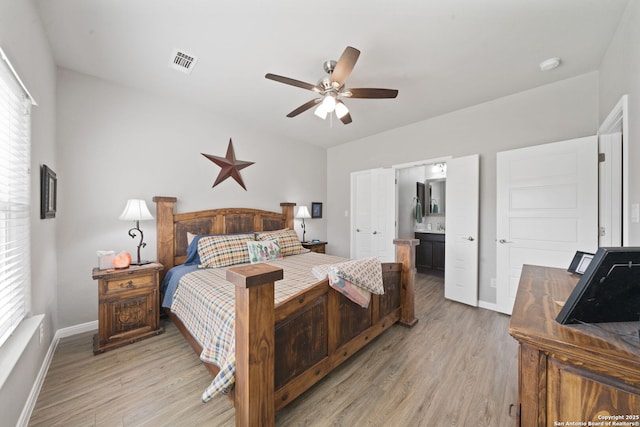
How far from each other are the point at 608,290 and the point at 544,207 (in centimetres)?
248

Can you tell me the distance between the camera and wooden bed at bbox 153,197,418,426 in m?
1.25

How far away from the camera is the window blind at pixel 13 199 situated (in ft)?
4.25

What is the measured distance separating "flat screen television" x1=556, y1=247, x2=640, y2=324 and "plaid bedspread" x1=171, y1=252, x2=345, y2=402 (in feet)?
4.73

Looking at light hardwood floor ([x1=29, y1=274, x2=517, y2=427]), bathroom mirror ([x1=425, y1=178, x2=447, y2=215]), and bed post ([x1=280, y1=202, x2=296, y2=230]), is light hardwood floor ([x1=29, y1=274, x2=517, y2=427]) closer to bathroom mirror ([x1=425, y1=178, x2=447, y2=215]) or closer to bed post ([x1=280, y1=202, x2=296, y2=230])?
bed post ([x1=280, y1=202, x2=296, y2=230])

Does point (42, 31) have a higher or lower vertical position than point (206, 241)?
higher

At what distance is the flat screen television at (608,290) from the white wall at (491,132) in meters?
2.62

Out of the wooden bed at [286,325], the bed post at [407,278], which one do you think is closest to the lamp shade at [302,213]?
the wooden bed at [286,325]

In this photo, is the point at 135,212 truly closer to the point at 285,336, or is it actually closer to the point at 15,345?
the point at 15,345

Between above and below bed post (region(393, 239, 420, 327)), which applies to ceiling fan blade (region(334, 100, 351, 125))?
above

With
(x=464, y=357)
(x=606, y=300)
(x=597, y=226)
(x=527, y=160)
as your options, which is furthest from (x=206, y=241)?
(x=597, y=226)

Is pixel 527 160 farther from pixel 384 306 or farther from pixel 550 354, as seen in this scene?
pixel 550 354

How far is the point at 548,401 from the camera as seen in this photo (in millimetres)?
813

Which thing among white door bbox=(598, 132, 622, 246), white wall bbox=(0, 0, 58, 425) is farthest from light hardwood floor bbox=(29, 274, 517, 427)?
white door bbox=(598, 132, 622, 246)

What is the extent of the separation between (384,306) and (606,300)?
5.79ft
